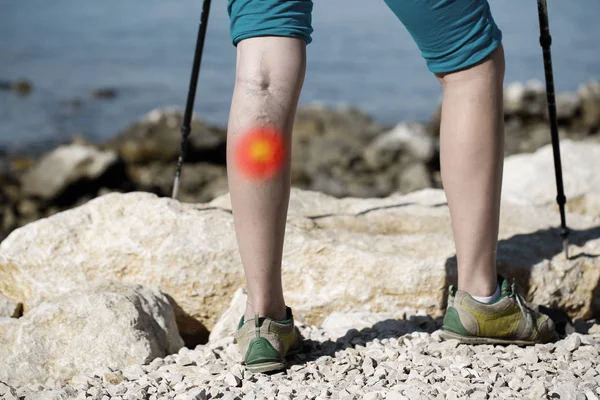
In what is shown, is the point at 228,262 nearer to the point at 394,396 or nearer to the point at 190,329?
the point at 190,329

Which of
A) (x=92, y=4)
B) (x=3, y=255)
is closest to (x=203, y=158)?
(x=3, y=255)

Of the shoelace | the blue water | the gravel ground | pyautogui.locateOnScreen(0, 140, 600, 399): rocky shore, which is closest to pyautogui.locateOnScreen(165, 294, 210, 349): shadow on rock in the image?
pyautogui.locateOnScreen(0, 140, 600, 399): rocky shore

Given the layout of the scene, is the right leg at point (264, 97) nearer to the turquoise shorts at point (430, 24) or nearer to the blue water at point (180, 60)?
the turquoise shorts at point (430, 24)

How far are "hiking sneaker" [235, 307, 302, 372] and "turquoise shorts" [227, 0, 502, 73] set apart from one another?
103 cm

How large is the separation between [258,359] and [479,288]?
0.91m

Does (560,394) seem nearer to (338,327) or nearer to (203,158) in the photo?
(338,327)

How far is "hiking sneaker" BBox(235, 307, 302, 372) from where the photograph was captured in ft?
8.73

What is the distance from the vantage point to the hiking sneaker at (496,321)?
2838mm

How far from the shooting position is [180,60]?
77.9ft

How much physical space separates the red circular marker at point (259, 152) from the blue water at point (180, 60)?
41.4ft

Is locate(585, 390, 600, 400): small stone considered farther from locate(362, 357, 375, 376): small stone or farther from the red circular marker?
the red circular marker

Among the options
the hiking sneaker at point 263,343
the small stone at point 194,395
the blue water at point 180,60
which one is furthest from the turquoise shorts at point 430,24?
the blue water at point 180,60

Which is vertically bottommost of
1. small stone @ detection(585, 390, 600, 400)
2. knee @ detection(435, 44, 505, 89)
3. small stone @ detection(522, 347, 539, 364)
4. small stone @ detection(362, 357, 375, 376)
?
small stone @ detection(362, 357, 375, 376)

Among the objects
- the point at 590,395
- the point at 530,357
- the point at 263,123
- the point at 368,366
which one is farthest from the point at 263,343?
the point at 590,395
